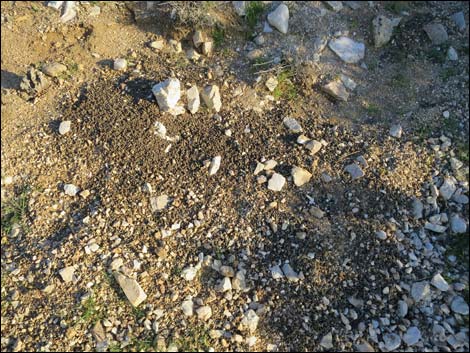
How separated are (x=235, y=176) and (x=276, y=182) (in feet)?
1.06

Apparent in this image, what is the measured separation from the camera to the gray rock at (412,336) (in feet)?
11.5

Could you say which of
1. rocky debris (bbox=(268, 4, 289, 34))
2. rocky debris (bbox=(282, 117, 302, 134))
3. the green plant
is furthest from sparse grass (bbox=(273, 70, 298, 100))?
the green plant

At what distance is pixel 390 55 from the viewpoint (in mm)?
4648

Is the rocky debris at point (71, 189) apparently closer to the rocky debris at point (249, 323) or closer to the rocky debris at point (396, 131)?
the rocky debris at point (249, 323)

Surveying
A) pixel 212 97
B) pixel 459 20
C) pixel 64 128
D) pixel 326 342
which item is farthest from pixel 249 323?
pixel 459 20

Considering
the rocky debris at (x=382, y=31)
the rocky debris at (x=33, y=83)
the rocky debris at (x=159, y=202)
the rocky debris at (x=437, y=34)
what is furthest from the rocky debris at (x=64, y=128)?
the rocky debris at (x=437, y=34)

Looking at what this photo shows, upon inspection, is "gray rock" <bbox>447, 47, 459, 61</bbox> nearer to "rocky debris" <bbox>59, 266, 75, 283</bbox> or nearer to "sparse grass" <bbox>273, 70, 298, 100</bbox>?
"sparse grass" <bbox>273, 70, 298, 100</bbox>

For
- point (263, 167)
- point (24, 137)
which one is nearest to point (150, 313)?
point (263, 167)

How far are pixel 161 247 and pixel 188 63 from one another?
5.61ft

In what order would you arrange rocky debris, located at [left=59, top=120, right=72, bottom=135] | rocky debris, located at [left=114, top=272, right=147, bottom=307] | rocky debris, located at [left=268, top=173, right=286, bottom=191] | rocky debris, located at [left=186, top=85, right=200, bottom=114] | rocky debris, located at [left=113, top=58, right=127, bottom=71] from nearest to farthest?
1. rocky debris, located at [left=114, top=272, right=147, bottom=307]
2. rocky debris, located at [left=268, top=173, right=286, bottom=191]
3. rocky debris, located at [left=59, top=120, right=72, bottom=135]
4. rocky debris, located at [left=186, top=85, right=200, bottom=114]
5. rocky debris, located at [left=113, top=58, right=127, bottom=71]

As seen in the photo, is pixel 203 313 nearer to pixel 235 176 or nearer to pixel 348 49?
pixel 235 176

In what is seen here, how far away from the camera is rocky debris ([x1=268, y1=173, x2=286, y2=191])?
3900 mm

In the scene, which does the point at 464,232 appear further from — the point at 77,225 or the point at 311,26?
the point at 77,225

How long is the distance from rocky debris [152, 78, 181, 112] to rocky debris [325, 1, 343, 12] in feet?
5.73
